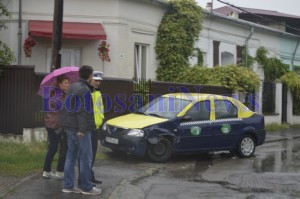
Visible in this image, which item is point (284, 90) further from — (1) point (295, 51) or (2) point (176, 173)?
(2) point (176, 173)

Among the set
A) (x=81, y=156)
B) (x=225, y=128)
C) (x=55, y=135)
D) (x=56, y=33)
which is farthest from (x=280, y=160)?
(x=81, y=156)

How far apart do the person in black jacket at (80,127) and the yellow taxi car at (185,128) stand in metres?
3.45

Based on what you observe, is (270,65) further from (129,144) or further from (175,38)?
(129,144)

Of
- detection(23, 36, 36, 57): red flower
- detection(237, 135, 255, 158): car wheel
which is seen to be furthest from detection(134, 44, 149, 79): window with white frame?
detection(237, 135, 255, 158): car wheel

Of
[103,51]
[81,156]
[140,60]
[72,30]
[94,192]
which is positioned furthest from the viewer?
[140,60]

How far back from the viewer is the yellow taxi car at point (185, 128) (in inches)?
439

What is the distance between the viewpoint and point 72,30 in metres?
16.2

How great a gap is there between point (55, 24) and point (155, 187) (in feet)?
15.3

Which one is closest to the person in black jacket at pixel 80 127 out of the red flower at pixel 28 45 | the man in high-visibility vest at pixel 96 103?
the man in high-visibility vest at pixel 96 103

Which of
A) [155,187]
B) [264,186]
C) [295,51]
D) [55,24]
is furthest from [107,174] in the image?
[295,51]

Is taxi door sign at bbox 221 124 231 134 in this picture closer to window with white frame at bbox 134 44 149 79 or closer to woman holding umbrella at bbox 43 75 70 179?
woman holding umbrella at bbox 43 75 70 179

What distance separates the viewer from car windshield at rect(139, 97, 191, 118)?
38.6 feet

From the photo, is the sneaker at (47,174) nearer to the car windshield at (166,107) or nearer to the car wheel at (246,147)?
the car windshield at (166,107)

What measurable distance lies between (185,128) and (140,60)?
7744 mm
